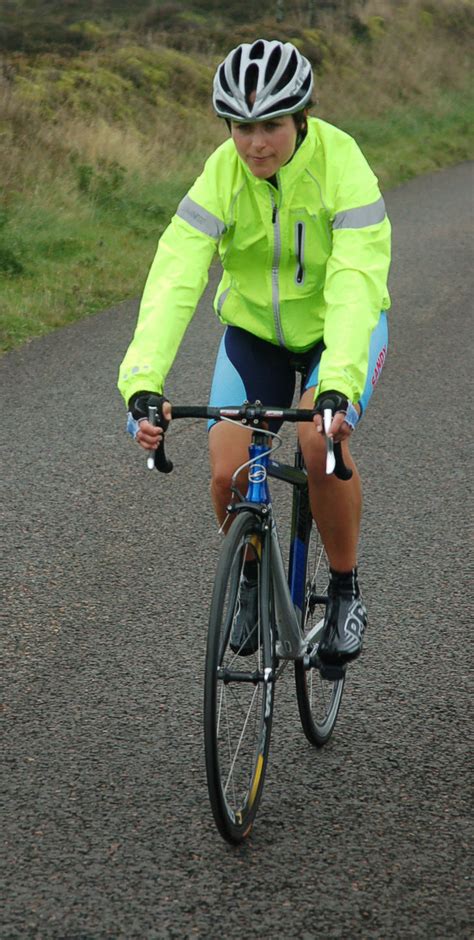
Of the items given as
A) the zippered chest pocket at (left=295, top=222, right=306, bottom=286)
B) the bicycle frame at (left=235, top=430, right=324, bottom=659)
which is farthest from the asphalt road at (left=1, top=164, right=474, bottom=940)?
the zippered chest pocket at (left=295, top=222, right=306, bottom=286)

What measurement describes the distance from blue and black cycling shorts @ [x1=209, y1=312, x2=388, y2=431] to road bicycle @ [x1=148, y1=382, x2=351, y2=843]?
284 mm

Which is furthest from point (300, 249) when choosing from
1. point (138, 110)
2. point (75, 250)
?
point (138, 110)

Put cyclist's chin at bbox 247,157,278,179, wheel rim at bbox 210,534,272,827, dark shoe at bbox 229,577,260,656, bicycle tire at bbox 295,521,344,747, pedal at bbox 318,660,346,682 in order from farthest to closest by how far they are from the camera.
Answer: pedal at bbox 318,660,346,682 → bicycle tire at bbox 295,521,344,747 → cyclist's chin at bbox 247,157,278,179 → dark shoe at bbox 229,577,260,656 → wheel rim at bbox 210,534,272,827

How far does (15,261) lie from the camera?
38.5 ft

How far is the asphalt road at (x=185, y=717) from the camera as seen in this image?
3.13 m

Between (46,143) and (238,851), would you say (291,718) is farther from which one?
(46,143)

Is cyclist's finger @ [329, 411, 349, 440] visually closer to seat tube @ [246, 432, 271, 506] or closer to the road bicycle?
the road bicycle

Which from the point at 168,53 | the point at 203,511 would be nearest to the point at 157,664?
the point at 203,511

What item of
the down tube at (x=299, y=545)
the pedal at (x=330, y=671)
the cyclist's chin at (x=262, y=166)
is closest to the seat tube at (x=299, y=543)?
the down tube at (x=299, y=545)

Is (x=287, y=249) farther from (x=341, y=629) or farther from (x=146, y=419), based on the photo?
(x=341, y=629)

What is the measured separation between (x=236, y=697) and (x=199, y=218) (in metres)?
1.34

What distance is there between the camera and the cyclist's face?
3500 millimetres

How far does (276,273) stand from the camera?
12.4 feet

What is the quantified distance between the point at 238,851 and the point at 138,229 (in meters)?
11.1
